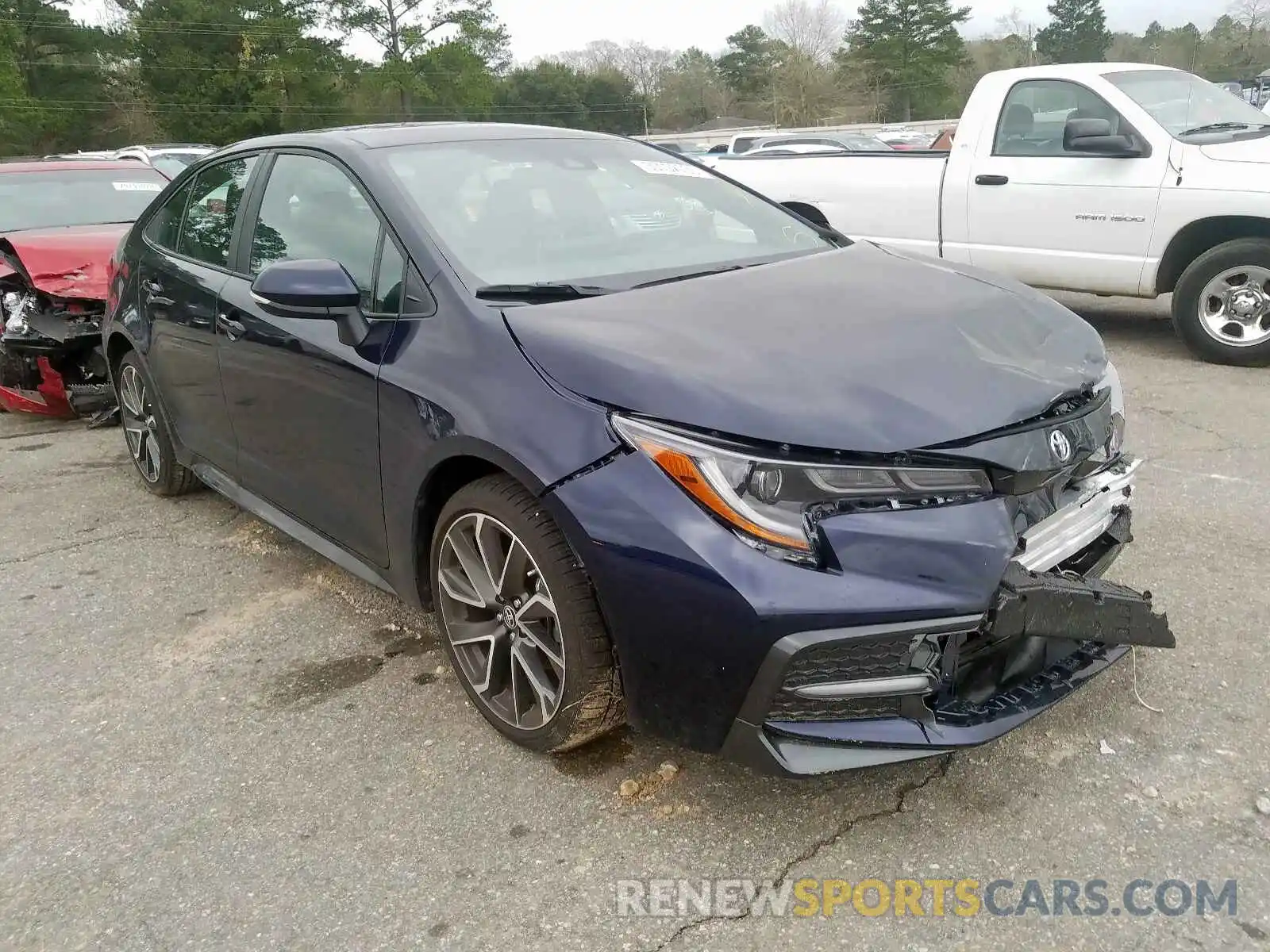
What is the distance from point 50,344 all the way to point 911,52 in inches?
2826

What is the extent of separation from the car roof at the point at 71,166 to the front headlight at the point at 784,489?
7.06m

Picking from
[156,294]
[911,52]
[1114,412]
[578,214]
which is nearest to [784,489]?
[1114,412]

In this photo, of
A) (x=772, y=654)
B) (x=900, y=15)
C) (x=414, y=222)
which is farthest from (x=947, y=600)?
(x=900, y=15)

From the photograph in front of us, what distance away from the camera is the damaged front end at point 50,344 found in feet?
19.0

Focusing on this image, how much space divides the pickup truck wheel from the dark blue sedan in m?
3.79

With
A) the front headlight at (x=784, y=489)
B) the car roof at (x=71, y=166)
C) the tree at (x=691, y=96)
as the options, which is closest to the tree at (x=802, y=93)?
the tree at (x=691, y=96)

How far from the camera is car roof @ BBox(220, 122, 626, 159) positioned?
3.26 m

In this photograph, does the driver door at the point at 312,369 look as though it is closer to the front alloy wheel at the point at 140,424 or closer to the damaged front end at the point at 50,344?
the front alloy wheel at the point at 140,424

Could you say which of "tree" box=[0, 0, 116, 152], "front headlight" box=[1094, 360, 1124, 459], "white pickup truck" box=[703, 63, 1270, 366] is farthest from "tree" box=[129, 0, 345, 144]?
"front headlight" box=[1094, 360, 1124, 459]

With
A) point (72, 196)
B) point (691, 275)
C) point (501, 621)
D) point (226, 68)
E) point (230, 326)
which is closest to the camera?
point (501, 621)

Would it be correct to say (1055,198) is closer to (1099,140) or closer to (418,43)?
(1099,140)

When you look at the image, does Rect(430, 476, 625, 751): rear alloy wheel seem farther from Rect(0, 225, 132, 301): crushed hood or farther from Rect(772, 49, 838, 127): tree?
Rect(772, 49, 838, 127): tree

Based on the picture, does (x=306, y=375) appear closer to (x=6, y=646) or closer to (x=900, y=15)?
(x=6, y=646)

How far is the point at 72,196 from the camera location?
7.04 m
